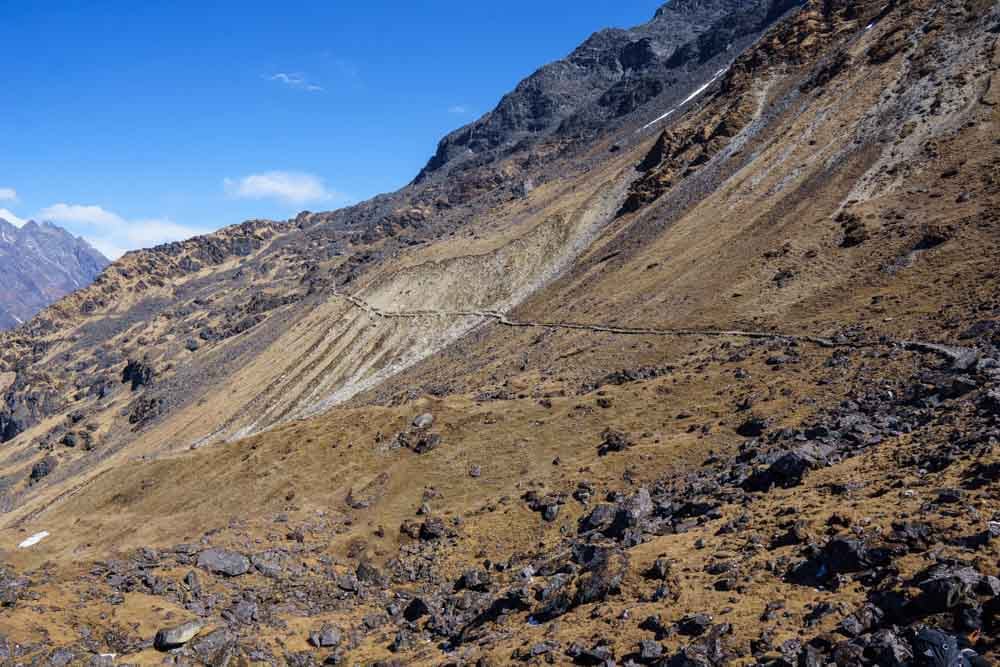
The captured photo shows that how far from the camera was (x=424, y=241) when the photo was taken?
403 ft

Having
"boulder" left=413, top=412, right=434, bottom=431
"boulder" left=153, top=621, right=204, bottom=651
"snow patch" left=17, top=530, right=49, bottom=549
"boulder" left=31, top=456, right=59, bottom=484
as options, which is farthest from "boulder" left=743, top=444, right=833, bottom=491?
"boulder" left=31, top=456, right=59, bottom=484

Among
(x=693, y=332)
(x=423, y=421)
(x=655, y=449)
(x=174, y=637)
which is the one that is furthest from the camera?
(x=693, y=332)

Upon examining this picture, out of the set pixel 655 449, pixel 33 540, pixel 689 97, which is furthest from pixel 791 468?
pixel 689 97

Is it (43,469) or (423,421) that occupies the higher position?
(43,469)

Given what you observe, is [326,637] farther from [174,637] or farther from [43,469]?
[43,469]

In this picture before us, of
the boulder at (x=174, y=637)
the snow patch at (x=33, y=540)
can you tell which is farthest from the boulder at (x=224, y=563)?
the snow patch at (x=33, y=540)

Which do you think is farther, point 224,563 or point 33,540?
point 33,540

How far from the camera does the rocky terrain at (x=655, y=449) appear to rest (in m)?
17.0

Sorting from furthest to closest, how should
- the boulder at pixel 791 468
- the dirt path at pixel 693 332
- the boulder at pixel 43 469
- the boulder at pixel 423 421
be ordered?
the boulder at pixel 43 469
the boulder at pixel 423 421
the dirt path at pixel 693 332
the boulder at pixel 791 468

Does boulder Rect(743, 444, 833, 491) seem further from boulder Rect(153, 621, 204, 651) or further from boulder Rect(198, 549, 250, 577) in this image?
boulder Rect(198, 549, 250, 577)

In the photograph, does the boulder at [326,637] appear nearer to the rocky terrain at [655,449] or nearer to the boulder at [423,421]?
the rocky terrain at [655,449]

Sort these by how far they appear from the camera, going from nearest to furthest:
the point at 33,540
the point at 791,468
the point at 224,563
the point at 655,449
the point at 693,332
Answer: the point at 791,468 < the point at 224,563 < the point at 655,449 < the point at 33,540 < the point at 693,332

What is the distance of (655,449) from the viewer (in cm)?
3072

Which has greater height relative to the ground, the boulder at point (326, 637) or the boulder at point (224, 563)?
the boulder at point (224, 563)
